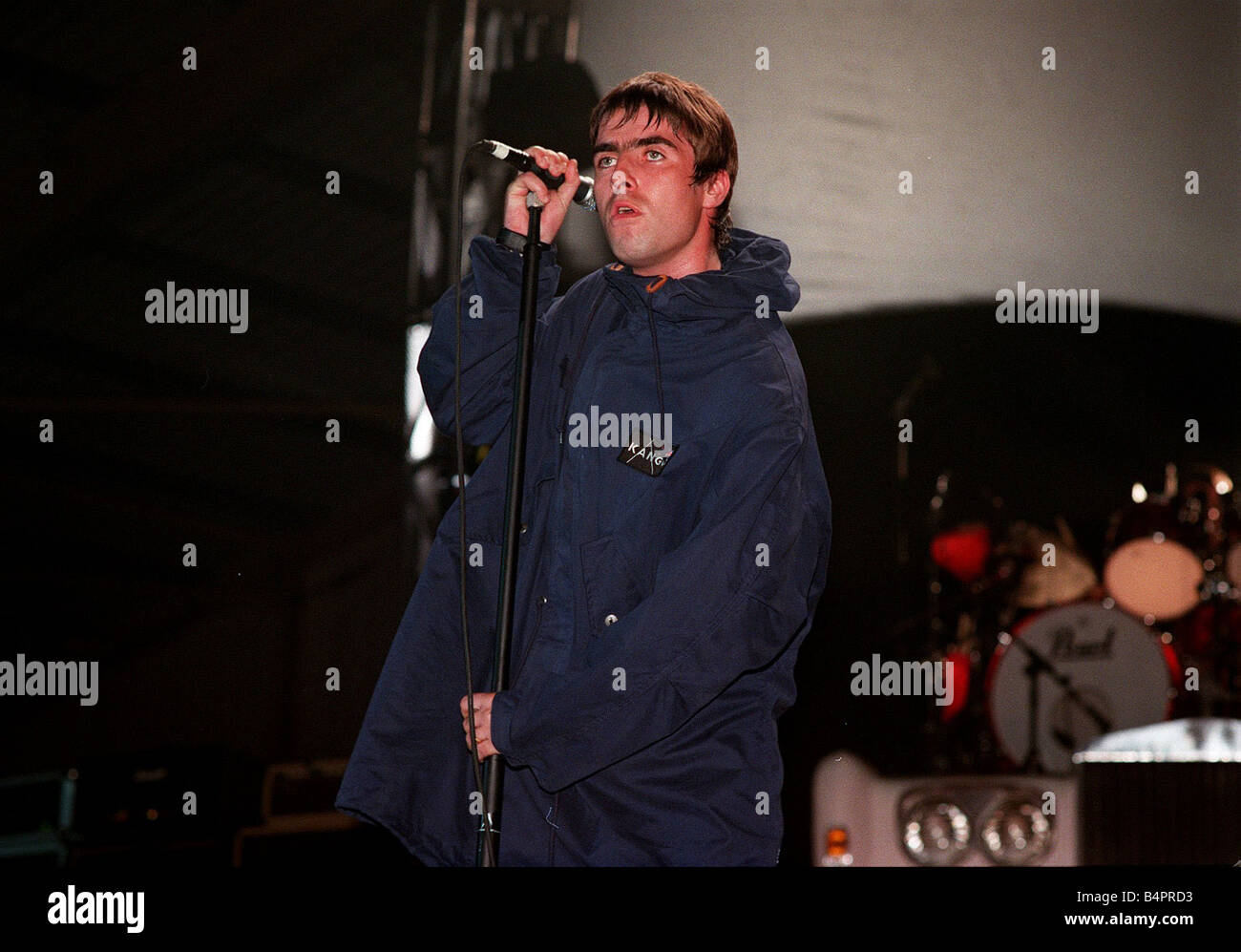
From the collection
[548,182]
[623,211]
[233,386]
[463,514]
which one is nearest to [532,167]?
[548,182]

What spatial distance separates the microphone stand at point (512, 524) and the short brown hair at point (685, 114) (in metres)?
0.34

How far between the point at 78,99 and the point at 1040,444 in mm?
3003

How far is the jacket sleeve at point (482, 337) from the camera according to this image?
182 centimetres

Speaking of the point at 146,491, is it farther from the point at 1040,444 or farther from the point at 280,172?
the point at 1040,444

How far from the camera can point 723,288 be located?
1.84 m

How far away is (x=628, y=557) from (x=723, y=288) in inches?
16.4

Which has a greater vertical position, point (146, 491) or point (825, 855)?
point (146, 491)

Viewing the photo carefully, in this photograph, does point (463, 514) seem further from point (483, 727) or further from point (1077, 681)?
point (1077, 681)

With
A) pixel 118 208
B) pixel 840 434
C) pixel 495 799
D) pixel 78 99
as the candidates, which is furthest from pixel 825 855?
pixel 78 99

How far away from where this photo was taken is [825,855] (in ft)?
12.4

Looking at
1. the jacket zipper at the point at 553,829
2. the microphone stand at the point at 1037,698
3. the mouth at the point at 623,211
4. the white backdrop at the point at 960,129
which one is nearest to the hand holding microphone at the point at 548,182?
the mouth at the point at 623,211

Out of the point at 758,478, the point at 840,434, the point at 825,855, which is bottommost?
the point at 825,855
